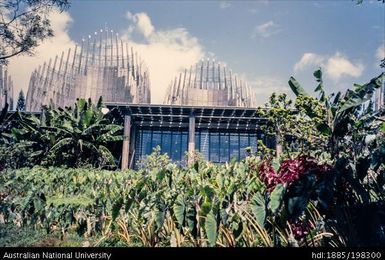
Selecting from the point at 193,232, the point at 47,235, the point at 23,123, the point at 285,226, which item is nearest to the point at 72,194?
the point at 47,235

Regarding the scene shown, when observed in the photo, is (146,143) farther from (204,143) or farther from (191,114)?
(191,114)

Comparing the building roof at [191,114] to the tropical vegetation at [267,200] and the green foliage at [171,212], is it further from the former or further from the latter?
the green foliage at [171,212]

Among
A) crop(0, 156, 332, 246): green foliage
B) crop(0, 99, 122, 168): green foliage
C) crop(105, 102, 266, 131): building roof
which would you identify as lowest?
crop(0, 156, 332, 246): green foliage

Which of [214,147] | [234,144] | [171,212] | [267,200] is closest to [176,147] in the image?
[214,147]

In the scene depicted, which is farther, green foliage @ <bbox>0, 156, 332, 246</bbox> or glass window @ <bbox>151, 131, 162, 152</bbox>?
glass window @ <bbox>151, 131, 162, 152</bbox>

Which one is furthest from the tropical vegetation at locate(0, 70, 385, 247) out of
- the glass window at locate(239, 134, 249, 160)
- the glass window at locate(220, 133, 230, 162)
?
the glass window at locate(239, 134, 249, 160)

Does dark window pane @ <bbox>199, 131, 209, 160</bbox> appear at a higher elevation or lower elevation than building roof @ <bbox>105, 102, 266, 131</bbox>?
lower

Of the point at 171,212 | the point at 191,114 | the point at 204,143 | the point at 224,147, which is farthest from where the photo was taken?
the point at 224,147

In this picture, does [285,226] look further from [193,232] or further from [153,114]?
[153,114]

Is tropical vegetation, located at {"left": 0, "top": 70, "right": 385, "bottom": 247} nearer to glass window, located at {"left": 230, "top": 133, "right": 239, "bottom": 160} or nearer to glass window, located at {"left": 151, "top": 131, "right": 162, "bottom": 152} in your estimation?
glass window, located at {"left": 151, "top": 131, "right": 162, "bottom": 152}

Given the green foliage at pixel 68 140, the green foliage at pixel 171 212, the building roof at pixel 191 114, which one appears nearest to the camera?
the green foliage at pixel 171 212

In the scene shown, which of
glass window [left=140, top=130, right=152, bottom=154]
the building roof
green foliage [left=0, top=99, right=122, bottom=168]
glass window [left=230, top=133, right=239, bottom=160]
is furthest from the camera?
glass window [left=230, top=133, right=239, bottom=160]

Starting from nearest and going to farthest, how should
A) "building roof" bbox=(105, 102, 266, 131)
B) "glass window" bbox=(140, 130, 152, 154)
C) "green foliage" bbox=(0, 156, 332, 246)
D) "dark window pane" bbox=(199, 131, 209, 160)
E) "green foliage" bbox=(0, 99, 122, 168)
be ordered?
"green foliage" bbox=(0, 156, 332, 246)
"green foliage" bbox=(0, 99, 122, 168)
"building roof" bbox=(105, 102, 266, 131)
"glass window" bbox=(140, 130, 152, 154)
"dark window pane" bbox=(199, 131, 209, 160)

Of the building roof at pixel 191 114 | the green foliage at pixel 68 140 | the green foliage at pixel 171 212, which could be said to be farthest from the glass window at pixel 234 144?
the green foliage at pixel 171 212
